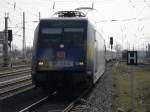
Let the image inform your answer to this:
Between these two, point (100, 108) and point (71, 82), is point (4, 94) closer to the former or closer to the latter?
point (71, 82)

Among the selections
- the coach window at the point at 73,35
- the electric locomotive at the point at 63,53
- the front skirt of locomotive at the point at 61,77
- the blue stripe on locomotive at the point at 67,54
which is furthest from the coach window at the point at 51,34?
the front skirt of locomotive at the point at 61,77

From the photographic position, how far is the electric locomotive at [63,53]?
17.2 meters

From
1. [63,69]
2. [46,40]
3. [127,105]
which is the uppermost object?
[46,40]

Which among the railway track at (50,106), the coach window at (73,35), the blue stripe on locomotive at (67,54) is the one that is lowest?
the railway track at (50,106)

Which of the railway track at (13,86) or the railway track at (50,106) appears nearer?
the railway track at (50,106)

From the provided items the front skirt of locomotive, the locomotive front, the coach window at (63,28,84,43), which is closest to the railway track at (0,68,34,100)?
the front skirt of locomotive

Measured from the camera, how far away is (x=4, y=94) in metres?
19.5

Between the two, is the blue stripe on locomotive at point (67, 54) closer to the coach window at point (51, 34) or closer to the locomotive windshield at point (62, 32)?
the locomotive windshield at point (62, 32)

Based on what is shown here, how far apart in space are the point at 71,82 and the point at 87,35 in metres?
2.11

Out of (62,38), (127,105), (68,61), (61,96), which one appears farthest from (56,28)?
(127,105)

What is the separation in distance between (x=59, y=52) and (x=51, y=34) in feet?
2.98

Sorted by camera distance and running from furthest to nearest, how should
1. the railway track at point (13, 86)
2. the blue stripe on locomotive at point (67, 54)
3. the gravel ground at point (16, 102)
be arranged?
the railway track at point (13, 86) < the blue stripe on locomotive at point (67, 54) < the gravel ground at point (16, 102)

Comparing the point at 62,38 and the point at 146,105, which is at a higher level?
the point at 62,38

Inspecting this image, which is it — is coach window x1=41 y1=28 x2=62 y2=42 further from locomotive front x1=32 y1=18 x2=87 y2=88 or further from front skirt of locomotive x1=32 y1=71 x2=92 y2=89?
front skirt of locomotive x1=32 y1=71 x2=92 y2=89
